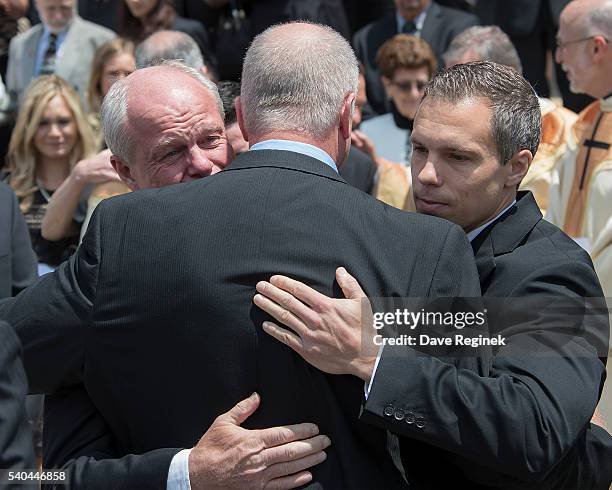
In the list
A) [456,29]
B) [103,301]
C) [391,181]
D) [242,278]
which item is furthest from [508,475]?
[456,29]

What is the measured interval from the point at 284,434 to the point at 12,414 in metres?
0.66

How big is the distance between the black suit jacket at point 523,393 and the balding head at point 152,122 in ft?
3.04

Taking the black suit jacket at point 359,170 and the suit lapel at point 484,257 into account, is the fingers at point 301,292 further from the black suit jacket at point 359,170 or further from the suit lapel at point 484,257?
the black suit jacket at point 359,170

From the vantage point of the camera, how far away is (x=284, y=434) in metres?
2.44

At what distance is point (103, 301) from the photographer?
2543 mm

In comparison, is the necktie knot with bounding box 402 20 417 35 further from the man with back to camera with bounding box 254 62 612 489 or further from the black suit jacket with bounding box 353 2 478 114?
the man with back to camera with bounding box 254 62 612 489

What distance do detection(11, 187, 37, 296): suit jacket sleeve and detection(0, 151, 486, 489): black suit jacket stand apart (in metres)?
1.98

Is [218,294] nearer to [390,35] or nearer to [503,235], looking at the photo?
[503,235]

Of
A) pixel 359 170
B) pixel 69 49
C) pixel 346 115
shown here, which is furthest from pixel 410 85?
pixel 346 115

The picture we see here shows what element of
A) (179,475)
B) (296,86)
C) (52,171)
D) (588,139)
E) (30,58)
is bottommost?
(52,171)

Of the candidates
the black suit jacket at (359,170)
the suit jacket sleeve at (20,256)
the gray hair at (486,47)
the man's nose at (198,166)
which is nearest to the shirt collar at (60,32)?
the gray hair at (486,47)

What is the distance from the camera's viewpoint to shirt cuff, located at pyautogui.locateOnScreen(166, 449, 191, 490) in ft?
8.19

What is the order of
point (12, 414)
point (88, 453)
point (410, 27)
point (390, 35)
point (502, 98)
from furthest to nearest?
point (390, 35) → point (410, 27) → point (502, 98) → point (88, 453) → point (12, 414)

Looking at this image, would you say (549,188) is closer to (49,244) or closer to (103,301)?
(49,244)
